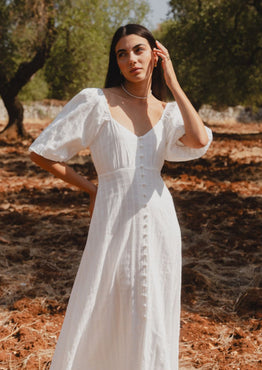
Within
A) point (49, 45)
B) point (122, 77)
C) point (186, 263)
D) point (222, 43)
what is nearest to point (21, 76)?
point (49, 45)

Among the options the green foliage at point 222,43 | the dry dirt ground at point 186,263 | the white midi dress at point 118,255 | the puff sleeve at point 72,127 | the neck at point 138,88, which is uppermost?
the green foliage at point 222,43

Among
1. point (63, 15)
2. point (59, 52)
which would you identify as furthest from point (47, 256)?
point (59, 52)

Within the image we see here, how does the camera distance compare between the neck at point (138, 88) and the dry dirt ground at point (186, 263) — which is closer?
the neck at point (138, 88)

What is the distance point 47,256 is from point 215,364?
2.92 meters

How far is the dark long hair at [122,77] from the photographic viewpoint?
2371 millimetres

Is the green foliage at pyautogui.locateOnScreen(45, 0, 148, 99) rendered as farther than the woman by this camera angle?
Yes

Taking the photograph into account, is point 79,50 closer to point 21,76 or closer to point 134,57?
point 21,76

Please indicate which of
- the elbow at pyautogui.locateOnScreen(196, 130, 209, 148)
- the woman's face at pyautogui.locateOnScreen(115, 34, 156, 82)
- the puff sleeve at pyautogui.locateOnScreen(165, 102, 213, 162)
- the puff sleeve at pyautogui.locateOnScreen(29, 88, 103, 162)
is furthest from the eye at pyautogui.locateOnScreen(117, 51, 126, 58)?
the elbow at pyautogui.locateOnScreen(196, 130, 209, 148)

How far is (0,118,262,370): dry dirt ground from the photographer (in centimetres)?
377

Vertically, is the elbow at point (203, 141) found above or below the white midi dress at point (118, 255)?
above

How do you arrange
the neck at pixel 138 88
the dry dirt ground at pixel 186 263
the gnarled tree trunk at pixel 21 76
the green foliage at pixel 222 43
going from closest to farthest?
the neck at pixel 138 88 < the dry dirt ground at pixel 186 263 < the green foliage at pixel 222 43 < the gnarled tree trunk at pixel 21 76

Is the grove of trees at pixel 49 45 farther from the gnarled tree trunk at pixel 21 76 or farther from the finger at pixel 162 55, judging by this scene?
the finger at pixel 162 55

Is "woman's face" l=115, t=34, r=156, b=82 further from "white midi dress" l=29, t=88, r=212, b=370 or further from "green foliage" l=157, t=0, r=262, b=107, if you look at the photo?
"green foliage" l=157, t=0, r=262, b=107

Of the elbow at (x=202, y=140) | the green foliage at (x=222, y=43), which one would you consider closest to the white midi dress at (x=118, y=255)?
the elbow at (x=202, y=140)
